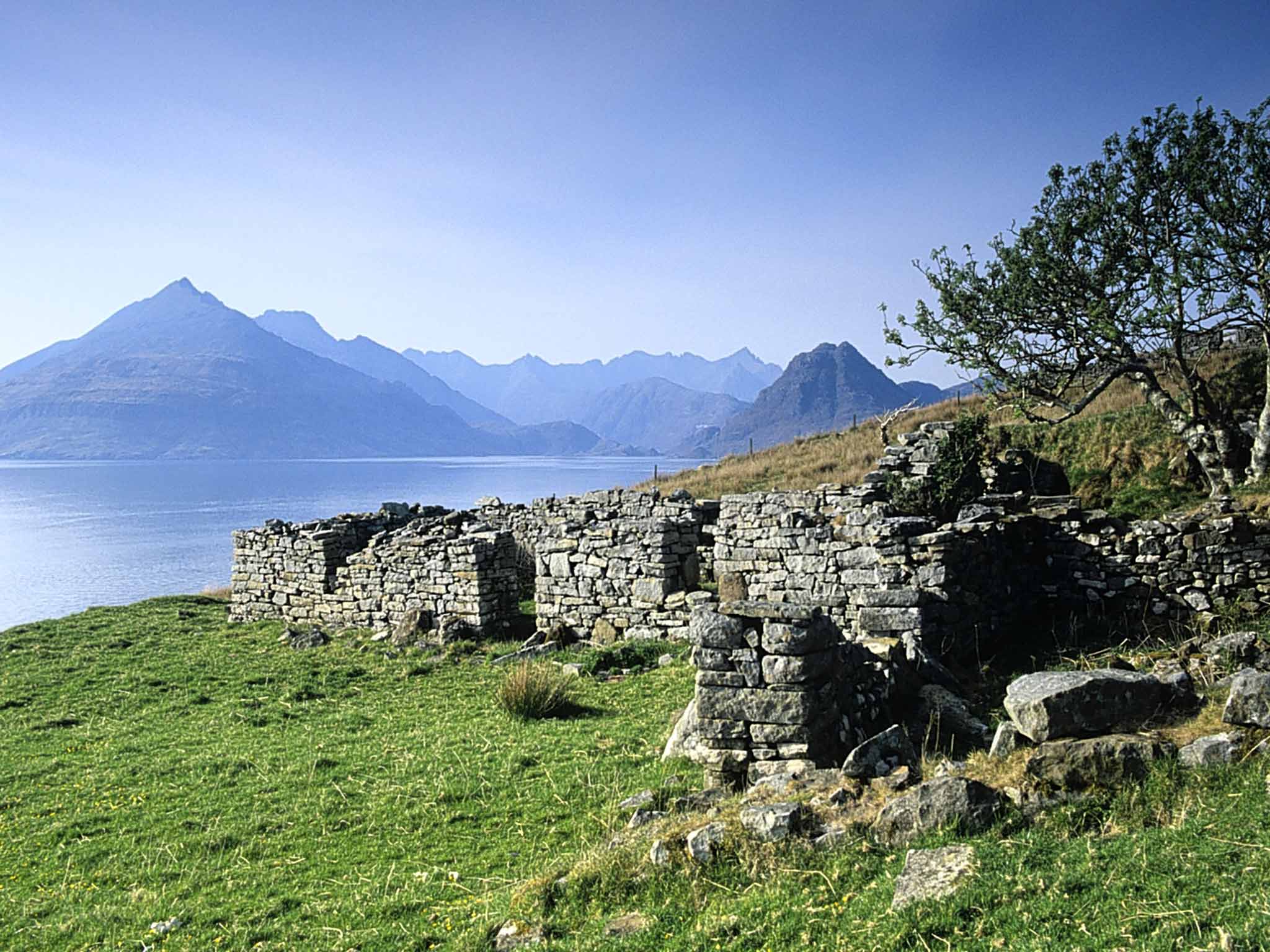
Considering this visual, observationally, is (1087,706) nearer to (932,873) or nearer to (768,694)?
(932,873)

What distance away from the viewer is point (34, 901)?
6.84m

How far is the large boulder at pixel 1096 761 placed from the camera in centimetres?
555

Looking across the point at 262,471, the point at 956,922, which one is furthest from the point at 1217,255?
the point at 262,471

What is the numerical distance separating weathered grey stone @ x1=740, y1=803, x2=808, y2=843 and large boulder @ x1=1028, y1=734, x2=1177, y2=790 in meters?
1.73

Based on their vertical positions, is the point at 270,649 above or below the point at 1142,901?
below

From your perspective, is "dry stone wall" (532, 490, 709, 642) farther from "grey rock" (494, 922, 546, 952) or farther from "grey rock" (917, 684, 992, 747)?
"grey rock" (494, 922, 546, 952)

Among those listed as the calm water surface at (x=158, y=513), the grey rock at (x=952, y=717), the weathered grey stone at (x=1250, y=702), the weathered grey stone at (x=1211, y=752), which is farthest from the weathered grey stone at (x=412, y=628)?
the calm water surface at (x=158, y=513)

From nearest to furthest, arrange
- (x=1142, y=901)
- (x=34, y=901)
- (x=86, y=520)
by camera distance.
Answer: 1. (x=1142, y=901)
2. (x=34, y=901)
3. (x=86, y=520)

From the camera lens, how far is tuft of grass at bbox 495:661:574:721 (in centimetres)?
1105

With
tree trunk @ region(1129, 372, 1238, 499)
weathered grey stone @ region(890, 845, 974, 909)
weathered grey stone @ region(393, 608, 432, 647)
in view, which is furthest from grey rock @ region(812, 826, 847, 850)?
tree trunk @ region(1129, 372, 1238, 499)

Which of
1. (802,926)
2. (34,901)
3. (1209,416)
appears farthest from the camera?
(1209,416)

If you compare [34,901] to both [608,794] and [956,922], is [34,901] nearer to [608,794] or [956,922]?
[608,794]

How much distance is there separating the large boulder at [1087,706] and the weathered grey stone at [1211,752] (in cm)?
64

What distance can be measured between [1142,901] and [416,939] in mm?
4638
